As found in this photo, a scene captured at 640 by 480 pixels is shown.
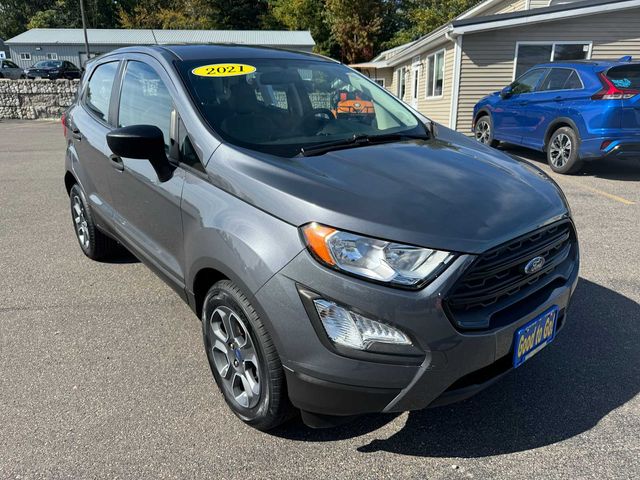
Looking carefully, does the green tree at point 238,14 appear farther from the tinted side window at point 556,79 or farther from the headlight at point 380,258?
the headlight at point 380,258

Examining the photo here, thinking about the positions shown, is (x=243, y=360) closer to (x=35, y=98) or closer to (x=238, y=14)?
(x=35, y=98)

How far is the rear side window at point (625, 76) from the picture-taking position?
714cm

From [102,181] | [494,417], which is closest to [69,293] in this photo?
[102,181]

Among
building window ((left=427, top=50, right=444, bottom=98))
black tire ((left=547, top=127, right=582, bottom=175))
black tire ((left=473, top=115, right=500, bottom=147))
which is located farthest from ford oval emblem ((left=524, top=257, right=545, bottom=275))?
building window ((left=427, top=50, right=444, bottom=98))

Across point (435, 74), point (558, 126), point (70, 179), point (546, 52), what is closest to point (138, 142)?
point (70, 179)

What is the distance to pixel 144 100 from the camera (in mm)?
3160

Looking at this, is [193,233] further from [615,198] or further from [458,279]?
[615,198]

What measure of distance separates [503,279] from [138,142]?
183 centimetres

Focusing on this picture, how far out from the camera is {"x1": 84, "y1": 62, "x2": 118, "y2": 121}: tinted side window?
373 centimetres

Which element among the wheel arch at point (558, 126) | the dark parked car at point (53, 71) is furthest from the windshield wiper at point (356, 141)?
the dark parked car at point (53, 71)

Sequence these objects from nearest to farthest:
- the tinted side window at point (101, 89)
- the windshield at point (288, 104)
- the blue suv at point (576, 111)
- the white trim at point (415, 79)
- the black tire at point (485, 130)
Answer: the windshield at point (288, 104), the tinted side window at point (101, 89), the blue suv at point (576, 111), the black tire at point (485, 130), the white trim at point (415, 79)

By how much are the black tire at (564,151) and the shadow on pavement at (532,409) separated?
17.2ft

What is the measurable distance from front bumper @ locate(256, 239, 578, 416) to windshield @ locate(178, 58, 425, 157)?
87cm

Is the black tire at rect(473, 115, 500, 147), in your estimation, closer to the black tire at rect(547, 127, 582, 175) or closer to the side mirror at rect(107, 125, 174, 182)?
the black tire at rect(547, 127, 582, 175)
